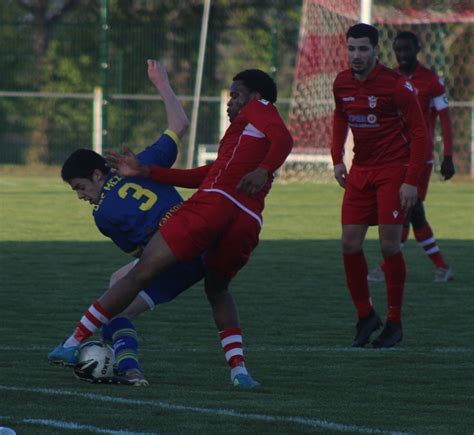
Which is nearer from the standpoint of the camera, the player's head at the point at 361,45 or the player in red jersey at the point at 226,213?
the player in red jersey at the point at 226,213

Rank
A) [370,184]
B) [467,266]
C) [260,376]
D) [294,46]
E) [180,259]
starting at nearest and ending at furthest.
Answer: [180,259]
[260,376]
[370,184]
[467,266]
[294,46]

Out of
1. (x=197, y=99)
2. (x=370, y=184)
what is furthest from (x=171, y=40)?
(x=370, y=184)

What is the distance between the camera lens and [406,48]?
11.9 metres

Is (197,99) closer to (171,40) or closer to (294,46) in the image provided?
(171,40)

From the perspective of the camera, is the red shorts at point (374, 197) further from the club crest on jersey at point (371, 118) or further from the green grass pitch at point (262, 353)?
the green grass pitch at point (262, 353)

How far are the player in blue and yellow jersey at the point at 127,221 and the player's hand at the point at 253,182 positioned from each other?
1.45ft

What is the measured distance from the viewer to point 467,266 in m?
14.4

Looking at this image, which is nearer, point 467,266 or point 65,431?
point 65,431

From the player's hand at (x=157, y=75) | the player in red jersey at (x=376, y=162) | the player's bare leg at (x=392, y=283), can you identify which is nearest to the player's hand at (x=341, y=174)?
the player in red jersey at (x=376, y=162)

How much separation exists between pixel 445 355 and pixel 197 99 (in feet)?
71.2

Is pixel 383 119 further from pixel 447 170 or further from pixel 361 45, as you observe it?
pixel 447 170

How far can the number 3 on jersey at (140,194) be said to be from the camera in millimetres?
7465

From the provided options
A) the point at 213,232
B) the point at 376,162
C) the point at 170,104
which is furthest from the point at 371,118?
the point at 213,232

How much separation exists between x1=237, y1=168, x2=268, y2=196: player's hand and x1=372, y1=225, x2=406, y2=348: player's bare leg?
211 cm
